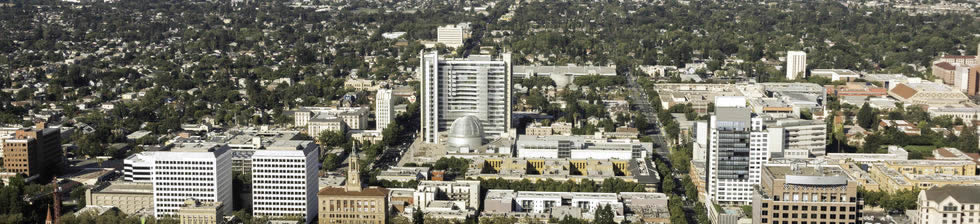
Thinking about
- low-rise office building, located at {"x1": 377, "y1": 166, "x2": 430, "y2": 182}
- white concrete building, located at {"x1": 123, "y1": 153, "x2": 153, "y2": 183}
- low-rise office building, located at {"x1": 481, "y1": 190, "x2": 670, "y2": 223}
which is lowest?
low-rise office building, located at {"x1": 481, "y1": 190, "x2": 670, "y2": 223}

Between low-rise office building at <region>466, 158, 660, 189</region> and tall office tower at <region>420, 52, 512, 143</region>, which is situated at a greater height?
tall office tower at <region>420, 52, 512, 143</region>

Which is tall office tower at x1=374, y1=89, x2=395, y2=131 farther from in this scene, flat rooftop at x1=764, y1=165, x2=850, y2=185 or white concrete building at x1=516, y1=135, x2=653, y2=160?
flat rooftop at x1=764, y1=165, x2=850, y2=185

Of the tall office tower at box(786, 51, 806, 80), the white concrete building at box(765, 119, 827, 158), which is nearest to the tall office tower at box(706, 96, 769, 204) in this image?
the white concrete building at box(765, 119, 827, 158)

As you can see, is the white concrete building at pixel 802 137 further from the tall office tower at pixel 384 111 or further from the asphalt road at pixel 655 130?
the tall office tower at pixel 384 111

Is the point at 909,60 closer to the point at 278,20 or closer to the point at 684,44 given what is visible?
the point at 684,44

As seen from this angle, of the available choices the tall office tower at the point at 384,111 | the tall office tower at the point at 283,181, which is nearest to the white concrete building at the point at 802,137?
the tall office tower at the point at 283,181

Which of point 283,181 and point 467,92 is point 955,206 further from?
point 467,92
